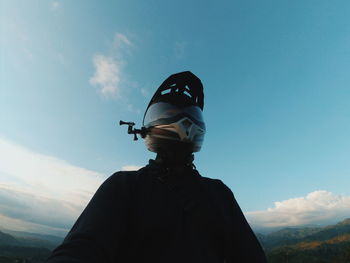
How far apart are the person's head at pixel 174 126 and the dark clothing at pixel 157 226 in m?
0.47

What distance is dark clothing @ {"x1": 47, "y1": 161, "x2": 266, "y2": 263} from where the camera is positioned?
7.55 ft

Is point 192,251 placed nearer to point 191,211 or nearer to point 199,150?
point 191,211

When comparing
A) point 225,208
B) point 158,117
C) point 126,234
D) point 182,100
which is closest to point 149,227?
point 126,234

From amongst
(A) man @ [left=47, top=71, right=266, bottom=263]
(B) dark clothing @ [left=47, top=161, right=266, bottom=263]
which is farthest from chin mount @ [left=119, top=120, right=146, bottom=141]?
(B) dark clothing @ [left=47, top=161, right=266, bottom=263]

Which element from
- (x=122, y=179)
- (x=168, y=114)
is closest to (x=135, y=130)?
(x=168, y=114)

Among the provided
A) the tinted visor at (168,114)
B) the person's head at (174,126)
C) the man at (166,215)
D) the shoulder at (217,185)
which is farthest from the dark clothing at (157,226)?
the tinted visor at (168,114)

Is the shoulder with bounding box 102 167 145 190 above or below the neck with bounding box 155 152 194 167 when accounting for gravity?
below

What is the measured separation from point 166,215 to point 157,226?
0.55 feet

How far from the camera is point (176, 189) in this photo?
3.15 m

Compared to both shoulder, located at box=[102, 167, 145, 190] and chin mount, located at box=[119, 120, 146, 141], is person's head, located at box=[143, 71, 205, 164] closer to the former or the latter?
chin mount, located at box=[119, 120, 146, 141]

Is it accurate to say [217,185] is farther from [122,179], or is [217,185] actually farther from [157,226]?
[122,179]

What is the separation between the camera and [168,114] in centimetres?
402

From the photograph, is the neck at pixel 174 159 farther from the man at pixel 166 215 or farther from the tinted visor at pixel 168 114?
the tinted visor at pixel 168 114

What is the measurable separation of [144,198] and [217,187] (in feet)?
4.63
